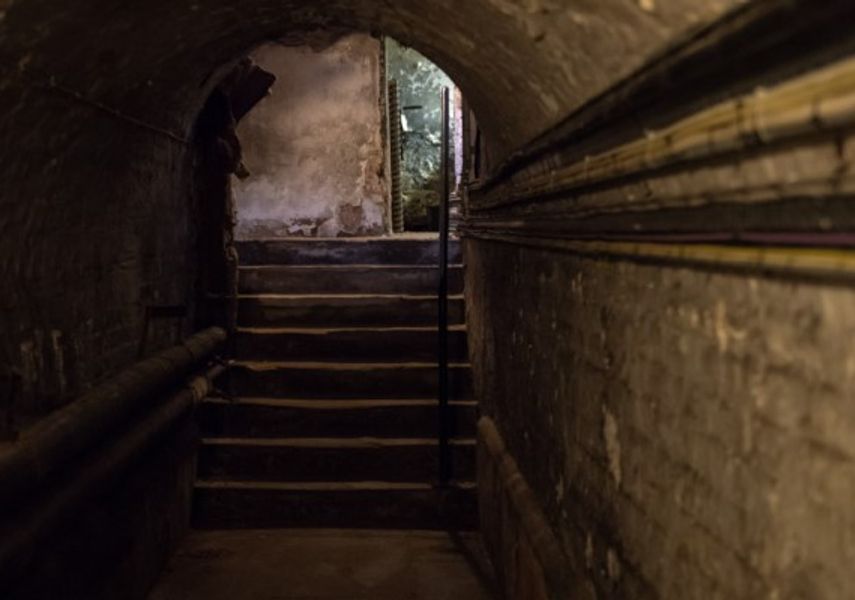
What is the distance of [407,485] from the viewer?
570 centimetres

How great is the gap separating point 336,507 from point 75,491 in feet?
8.20

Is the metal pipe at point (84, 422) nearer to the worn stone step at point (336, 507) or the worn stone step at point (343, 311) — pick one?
the worn stone step at point (336, 507)

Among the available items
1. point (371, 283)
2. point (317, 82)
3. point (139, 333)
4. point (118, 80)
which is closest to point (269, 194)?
point (317, 82)

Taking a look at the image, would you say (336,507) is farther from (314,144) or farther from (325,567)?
(314,144)

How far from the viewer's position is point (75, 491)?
3.35 meters

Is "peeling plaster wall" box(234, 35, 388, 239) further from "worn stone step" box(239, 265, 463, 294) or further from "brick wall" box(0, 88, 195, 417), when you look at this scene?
"brick wall" box(0, 88, 195, 417)

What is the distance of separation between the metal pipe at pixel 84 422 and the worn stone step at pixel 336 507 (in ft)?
Result: 3.17

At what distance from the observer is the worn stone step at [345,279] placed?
7.19 metres

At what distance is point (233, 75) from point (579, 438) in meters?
4.00

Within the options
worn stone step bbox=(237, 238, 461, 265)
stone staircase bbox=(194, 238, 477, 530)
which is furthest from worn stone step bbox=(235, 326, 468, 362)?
worn stone step bbox=(237, 238, 461, 265)

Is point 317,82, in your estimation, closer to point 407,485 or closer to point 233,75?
point 233,75

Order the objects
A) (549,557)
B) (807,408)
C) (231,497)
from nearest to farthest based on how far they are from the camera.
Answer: (807,408) → (549,557) → (231,497)

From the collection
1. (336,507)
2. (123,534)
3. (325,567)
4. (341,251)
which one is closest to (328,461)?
(336,507)

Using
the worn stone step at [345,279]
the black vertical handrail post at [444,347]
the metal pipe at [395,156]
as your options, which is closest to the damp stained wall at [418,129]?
the metal pipe at [395,156]
